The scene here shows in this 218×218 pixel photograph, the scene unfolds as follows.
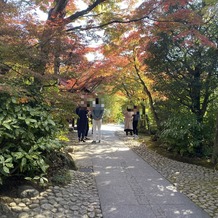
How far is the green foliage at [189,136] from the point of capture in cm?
637

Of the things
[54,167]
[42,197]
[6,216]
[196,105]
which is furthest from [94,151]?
[6,216]

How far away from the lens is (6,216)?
2734 mm

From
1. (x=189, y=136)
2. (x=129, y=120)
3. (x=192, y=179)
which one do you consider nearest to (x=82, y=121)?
(x=129, y=120)

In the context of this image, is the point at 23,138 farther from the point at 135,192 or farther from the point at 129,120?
the point at 129,120

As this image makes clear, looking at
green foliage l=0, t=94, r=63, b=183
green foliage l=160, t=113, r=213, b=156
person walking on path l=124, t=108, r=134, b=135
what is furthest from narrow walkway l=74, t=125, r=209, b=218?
person walking on path l=124, t=108, r=134, b=135

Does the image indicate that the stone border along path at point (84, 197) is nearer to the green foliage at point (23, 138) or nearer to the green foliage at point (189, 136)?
the green foliage at point (23, 138)

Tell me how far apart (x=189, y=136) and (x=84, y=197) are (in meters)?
3.92

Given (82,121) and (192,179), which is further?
(82,121)

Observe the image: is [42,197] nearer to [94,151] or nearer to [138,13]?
[94,151]

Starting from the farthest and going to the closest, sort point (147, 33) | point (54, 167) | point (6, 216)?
point (147, 33), point (54, 167), point (6, 216)

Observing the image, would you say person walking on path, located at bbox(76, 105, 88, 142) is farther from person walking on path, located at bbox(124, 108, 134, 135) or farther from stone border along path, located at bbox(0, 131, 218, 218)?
stone border along path, located at bbox(0, 131, 218, 218)

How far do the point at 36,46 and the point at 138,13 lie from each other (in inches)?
101

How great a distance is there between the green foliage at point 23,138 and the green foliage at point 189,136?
147 inches

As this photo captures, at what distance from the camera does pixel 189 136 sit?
256 inches
